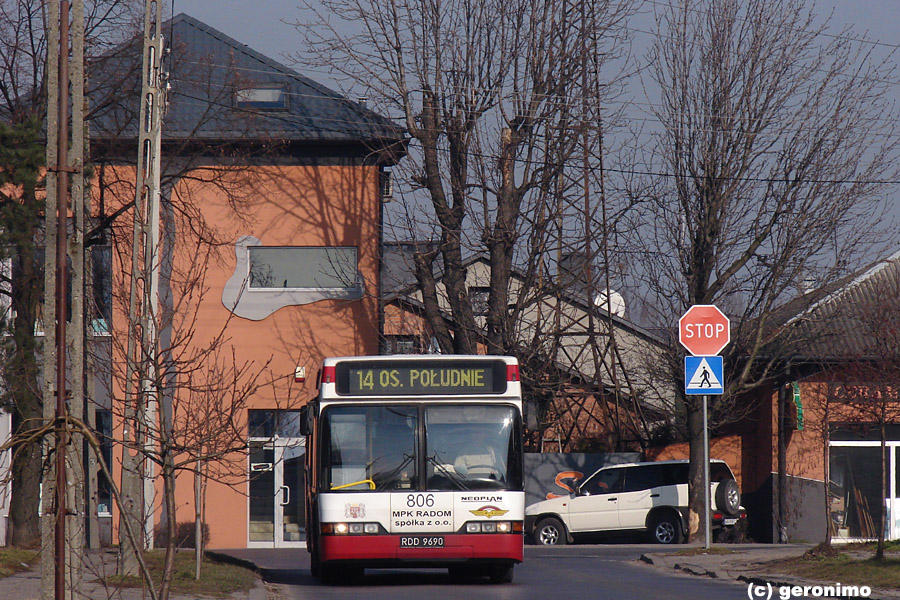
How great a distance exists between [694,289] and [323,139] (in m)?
8.97

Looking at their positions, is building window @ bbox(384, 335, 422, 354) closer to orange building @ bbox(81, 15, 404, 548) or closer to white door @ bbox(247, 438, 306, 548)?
orange building @ bbox(81, 15, 404, 548)

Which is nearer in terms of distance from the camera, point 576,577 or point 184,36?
point 576,577

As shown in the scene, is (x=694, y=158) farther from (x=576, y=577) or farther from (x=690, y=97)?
(x=576, y=577)

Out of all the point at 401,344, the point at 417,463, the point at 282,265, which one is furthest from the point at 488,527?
the point at 401,344

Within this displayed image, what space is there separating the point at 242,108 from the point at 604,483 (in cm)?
1149

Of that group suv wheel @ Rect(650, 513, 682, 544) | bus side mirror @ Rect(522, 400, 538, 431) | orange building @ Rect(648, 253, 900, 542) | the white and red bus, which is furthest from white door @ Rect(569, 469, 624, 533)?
bus side mirror @ Rect(522, 400, 538, 431)

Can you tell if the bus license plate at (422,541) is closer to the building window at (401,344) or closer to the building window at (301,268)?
the building window at (301,268)

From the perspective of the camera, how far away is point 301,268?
84.3ft

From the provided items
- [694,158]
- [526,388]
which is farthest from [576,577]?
[694,158]

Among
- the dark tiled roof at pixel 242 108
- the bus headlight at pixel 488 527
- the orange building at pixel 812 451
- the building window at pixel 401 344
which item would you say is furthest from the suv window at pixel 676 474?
the bus headlight at pixel 488 527

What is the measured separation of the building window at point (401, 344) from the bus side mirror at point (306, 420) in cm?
1198

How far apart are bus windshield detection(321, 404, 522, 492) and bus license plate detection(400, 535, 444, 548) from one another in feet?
1.85

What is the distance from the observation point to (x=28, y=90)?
63.9 ft

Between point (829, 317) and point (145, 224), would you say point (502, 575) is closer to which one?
point (145, 224)
